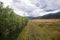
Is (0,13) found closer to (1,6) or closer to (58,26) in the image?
(1,6)

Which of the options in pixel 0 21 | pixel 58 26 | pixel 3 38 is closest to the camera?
pixel 0 21

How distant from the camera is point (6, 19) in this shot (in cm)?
1930

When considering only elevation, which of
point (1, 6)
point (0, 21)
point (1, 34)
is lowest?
point (1, 34)

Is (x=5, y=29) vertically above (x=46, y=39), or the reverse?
(x=5, y=29)

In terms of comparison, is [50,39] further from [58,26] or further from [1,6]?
[58,26]

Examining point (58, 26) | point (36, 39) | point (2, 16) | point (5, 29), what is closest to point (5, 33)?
point (5, 29)

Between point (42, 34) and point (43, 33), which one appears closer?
point (42, 34)

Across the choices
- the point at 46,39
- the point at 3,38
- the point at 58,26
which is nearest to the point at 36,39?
the point at 46,39

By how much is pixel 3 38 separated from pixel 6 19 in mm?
1812

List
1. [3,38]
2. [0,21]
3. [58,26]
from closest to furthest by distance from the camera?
[0,21] → [3,38] → [58,26]

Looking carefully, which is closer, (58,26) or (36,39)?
(36,39)

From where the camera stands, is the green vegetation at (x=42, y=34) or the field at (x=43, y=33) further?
the field at (x=43, y=33)

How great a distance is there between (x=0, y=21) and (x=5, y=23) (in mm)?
785

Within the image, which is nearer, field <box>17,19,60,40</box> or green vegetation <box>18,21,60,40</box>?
green vegetation <box>18,21,60,40</box>
